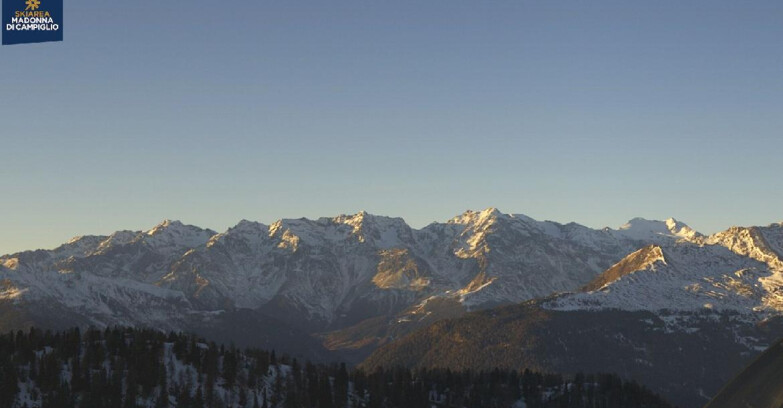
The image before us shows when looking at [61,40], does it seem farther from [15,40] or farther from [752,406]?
[752,406]

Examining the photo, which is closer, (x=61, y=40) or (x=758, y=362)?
(x=758, y=362)

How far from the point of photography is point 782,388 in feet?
487

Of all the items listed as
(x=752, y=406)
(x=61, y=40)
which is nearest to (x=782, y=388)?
(x=752, y=406)

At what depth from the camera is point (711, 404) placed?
15812cm

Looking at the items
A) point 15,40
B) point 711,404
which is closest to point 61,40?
point 15,40

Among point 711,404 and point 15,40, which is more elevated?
point 15,40

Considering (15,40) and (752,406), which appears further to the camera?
(15,40)

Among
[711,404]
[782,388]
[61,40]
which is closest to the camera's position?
[782,388]

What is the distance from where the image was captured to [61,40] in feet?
648

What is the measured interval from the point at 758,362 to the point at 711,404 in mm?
9978

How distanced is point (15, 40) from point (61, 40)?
9510 millimetres

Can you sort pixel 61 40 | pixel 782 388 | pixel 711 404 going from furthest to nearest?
pixel 61 40
pixel 711 404
pixel 782 388

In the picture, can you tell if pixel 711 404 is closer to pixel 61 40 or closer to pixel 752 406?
pixel 752 406

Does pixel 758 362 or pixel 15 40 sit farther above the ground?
pixel 15 40
